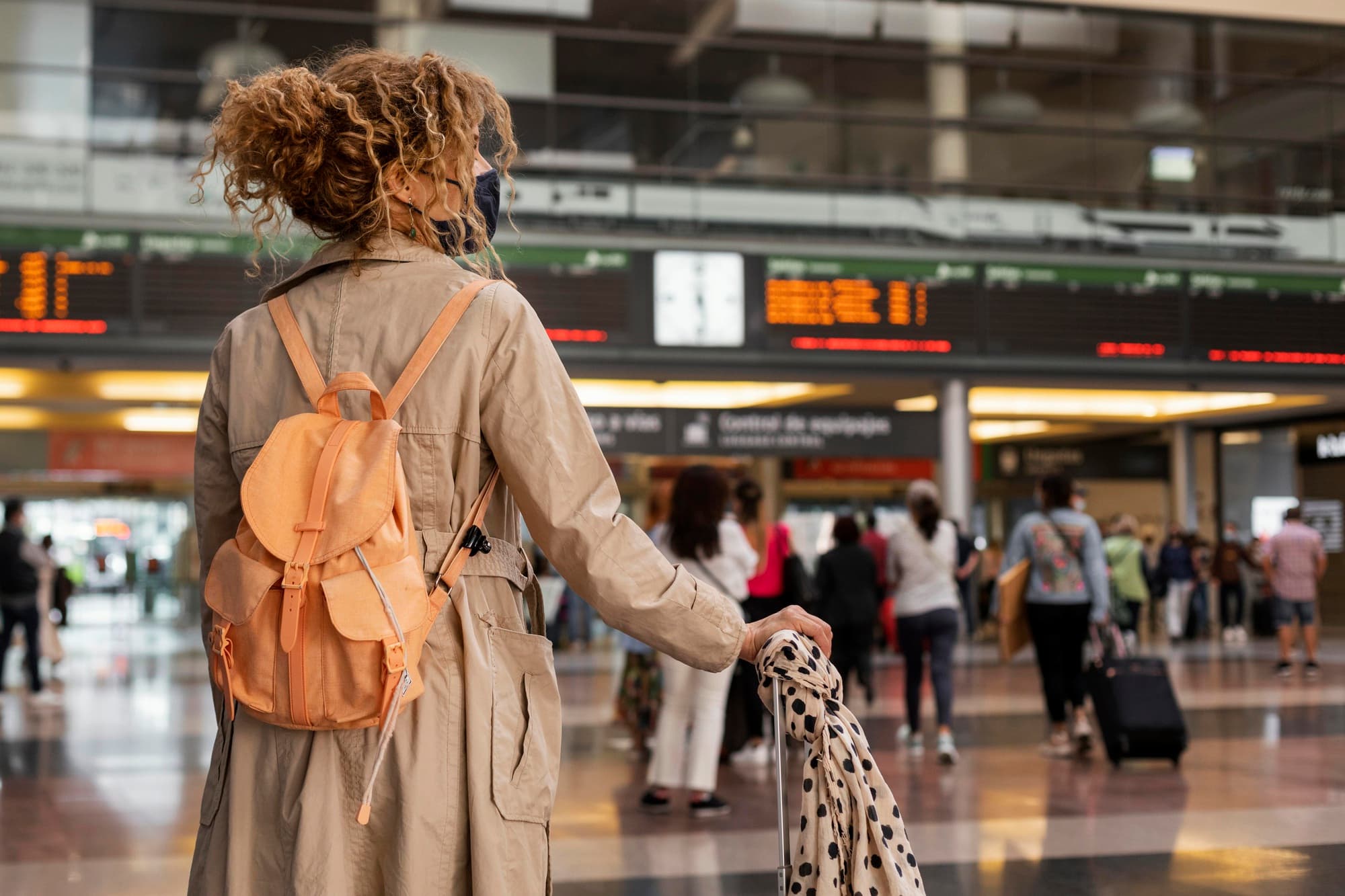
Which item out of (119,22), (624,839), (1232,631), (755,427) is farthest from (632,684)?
(1232,631)

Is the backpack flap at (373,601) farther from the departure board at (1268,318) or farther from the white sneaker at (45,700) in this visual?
the departure board at (1268,318)

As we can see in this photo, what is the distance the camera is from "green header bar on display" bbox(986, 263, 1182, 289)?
1527 cm

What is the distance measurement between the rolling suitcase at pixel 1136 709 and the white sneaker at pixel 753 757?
2037 millimetres

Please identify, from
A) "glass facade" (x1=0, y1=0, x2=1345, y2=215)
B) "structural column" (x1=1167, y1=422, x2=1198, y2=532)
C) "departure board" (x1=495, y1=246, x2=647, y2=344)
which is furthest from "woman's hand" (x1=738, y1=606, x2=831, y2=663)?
"structural column" (x1=1167, y1=422, x2=1198, y2=532)

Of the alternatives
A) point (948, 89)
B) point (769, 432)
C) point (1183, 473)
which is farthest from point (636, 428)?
point (1183, 473)

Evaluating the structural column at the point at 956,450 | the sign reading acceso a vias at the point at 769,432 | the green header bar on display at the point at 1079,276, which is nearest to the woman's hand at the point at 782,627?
the sign reading acceso a vias at the point at 769,432

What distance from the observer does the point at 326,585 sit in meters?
1.73

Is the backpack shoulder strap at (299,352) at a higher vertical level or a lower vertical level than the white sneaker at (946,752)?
higher

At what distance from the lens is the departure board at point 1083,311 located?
1528 centimetres

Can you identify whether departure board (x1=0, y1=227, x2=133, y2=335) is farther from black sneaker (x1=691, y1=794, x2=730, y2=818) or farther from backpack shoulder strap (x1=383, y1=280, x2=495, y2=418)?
backpack shoulder strap (x1=383, y1=280, x2=495, y2=418)

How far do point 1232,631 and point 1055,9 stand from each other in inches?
355

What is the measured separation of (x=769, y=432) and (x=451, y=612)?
12985 millimetres

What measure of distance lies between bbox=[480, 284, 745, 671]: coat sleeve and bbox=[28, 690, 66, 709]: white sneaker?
11608mm

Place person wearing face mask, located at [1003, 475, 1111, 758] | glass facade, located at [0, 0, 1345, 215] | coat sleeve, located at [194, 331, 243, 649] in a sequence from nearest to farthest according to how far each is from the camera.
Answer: coat sleeve, located at [194, 331, 243, 649]
person wearing face mask, located at [1003, 475, 1111, 758]
glass facade, located at [0, 0, 1345, 215]
